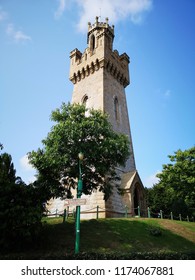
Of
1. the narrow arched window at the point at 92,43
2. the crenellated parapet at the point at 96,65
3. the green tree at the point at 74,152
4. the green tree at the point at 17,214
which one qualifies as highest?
the narrow arched window at the point at 92,43

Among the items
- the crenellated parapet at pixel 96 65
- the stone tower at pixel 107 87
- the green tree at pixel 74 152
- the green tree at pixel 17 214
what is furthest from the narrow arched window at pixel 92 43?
the green tree at pixel 17 214

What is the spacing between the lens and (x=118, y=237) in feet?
51.9

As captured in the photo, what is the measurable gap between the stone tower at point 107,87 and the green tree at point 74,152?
19.1 ft

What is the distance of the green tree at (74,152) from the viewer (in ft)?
52.0

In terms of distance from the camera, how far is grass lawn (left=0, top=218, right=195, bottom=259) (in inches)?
548

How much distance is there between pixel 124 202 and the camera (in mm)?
23219

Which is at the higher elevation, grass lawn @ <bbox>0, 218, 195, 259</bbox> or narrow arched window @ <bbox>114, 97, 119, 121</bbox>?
narrow arched window @ <bbox>114, 97, 119, 121</bbox>

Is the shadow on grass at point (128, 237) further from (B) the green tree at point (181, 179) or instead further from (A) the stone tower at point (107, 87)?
(B) the green tree at point (181, 179)

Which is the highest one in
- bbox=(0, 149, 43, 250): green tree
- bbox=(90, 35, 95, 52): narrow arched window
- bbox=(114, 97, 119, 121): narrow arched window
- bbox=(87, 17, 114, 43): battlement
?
bbox=(87, 17, 114, 43): battlement

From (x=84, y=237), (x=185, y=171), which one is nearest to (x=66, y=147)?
(x=84, y=237)

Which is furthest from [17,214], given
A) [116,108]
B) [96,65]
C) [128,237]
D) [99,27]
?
[99,27]

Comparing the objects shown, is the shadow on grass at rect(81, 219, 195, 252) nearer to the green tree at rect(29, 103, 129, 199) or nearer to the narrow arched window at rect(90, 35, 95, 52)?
the green tree at rect(29, 103, 129, 199)

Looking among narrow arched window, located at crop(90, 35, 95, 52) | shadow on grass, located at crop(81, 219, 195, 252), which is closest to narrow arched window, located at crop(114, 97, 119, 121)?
narrow arched window, located at crop(90, 35, 95, 52)

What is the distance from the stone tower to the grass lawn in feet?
12.0
